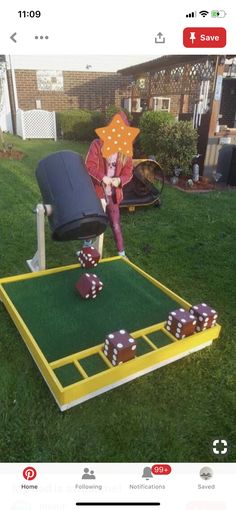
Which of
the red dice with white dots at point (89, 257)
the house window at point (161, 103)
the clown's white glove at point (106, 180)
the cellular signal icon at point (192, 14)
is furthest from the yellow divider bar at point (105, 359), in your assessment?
the house window at point (161, 103)

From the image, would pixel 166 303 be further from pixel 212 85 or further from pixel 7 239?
pixel 212 85

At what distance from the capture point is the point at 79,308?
3645 mm

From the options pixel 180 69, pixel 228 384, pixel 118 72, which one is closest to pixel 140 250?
pixel 228 384

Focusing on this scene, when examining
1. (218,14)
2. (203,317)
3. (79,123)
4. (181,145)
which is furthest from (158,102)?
(203,317)

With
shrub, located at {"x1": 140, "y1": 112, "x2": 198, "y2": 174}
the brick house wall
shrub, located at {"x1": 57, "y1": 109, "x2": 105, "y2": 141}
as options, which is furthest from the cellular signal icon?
the brick house wall

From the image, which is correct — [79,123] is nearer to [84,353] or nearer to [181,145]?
[181,145]

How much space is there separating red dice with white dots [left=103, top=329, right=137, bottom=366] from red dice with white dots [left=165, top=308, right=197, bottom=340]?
0.53 m

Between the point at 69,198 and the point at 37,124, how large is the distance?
14.7 meters

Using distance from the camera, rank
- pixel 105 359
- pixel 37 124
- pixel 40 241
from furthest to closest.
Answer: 1. pixel 37 124
2. pixel 40 241
3. pixel 105 359

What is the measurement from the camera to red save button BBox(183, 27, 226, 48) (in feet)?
9.59

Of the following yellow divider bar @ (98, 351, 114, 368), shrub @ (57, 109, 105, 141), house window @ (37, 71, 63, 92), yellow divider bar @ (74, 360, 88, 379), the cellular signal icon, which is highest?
the cellular signal icon

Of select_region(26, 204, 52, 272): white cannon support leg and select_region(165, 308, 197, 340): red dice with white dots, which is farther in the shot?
select_region(26, 204, 52, 272): white cannon support leg
